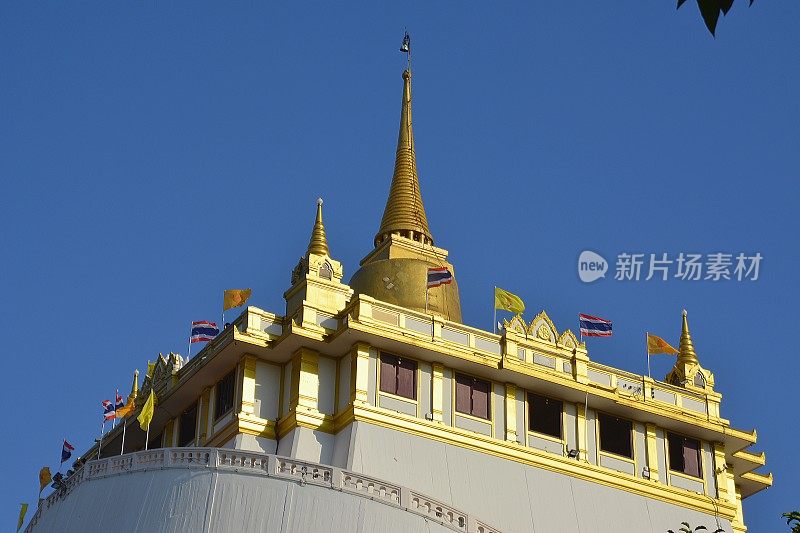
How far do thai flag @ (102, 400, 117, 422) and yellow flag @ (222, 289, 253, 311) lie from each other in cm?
623

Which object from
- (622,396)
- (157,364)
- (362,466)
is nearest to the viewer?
(362,466)

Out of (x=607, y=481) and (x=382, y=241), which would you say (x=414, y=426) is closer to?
(x=607, y=481)

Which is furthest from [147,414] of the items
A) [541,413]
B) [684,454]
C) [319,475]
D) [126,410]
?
[684,454]

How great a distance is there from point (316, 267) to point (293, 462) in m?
11.8

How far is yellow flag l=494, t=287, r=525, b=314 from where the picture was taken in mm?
45719

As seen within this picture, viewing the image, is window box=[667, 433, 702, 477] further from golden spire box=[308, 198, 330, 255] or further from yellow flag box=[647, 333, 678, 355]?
golden spire box=[308, 198, 330, 255]

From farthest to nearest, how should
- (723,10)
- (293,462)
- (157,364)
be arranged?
1. (157,364)
2. (293,462)
3. (723,10)

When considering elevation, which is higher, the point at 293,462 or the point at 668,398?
the point at 668,398

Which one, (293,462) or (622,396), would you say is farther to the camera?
(622,396)

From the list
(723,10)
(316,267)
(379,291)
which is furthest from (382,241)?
(723,10)

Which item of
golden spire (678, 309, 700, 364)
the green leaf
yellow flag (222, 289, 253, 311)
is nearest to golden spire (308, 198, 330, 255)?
yellow flag (222, 289, 253, 311)

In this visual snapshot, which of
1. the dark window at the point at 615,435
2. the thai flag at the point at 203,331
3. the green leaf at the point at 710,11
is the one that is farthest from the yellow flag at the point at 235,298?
the green leaf at the point at 710,11

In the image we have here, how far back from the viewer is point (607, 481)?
43812mm

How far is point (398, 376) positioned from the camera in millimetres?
42062
